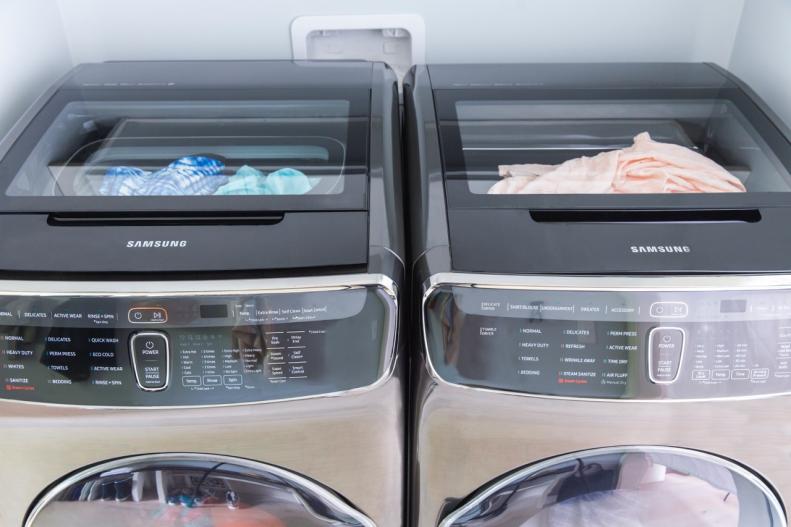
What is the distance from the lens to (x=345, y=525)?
100 centimetres

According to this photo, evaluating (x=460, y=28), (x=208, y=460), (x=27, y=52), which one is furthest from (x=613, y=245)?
(x=27, y=52)

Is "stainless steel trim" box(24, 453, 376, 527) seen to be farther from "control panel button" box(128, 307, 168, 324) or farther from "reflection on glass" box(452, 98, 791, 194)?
"reflection on glass" box(452, 98, 791, 194)

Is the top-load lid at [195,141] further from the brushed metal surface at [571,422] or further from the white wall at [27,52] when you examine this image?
the brushed metal surface at [571,422]

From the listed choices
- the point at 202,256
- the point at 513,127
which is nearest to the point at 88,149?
the point at 202,256

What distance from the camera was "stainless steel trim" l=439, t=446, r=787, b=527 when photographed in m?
0.90

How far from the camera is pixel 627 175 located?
1.05 m

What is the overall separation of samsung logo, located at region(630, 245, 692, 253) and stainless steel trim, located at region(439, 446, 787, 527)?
0.86 feet

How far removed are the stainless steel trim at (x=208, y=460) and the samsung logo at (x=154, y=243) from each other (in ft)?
0.93

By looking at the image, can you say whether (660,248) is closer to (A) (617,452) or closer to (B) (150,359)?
(A) (617,452)

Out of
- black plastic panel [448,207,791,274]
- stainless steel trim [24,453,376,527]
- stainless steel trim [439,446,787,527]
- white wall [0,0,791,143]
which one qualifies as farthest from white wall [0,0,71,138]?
stainless steel trim [439,446,787,527]

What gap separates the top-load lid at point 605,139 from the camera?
971 mm

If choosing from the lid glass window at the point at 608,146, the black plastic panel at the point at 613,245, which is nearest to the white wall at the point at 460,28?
the lid glass window at the point at 608,146

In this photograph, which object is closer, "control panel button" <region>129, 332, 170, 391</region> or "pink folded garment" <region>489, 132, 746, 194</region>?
"control panel button" <region>129, 332, 170, 391</region>

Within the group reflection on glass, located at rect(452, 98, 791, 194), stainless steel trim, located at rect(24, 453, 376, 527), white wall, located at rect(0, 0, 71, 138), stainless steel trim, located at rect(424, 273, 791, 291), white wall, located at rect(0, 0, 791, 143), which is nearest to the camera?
stainless steel trim, located at rect(424, 273, 791, 291)
